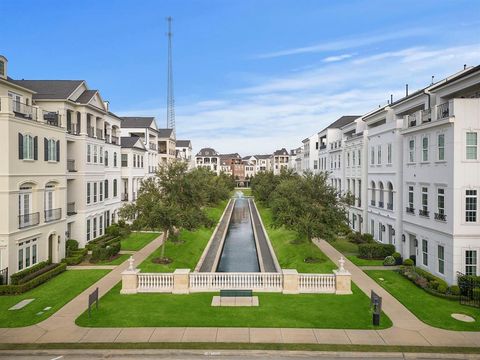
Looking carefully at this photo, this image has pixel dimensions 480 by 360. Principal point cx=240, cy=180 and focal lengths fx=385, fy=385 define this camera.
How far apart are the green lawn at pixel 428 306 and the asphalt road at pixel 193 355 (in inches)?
117

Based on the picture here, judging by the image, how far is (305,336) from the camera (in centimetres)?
1584

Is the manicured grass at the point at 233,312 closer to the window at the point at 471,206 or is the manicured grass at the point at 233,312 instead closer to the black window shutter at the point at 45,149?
the window at the point at 471,206

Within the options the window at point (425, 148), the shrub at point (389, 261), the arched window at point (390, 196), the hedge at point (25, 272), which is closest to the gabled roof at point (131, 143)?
the hedge at point (25, 272)

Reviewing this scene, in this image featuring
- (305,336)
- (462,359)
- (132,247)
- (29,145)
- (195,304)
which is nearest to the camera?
(462,359)

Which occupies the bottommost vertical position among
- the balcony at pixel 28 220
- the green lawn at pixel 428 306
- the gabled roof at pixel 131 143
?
the green lawn at pixel 428 306

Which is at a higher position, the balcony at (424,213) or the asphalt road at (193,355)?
the balcony at (424,213)

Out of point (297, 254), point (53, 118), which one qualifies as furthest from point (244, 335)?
point (53, 118)

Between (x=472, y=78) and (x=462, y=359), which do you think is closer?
(x=462, y=359)

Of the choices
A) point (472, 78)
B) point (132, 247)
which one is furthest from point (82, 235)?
point (472, 78)

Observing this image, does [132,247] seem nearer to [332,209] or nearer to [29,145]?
[29,145]

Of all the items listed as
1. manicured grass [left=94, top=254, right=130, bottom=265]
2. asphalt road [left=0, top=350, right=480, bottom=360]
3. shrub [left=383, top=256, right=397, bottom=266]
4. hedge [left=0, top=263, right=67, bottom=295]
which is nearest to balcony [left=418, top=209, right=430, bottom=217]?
shrub [left=383, top=256, right=397, bottom=266]

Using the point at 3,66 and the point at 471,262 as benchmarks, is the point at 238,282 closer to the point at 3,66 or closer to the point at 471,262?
the point at 471,262

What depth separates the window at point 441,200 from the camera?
24062 mm

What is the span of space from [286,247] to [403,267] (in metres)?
12.5
